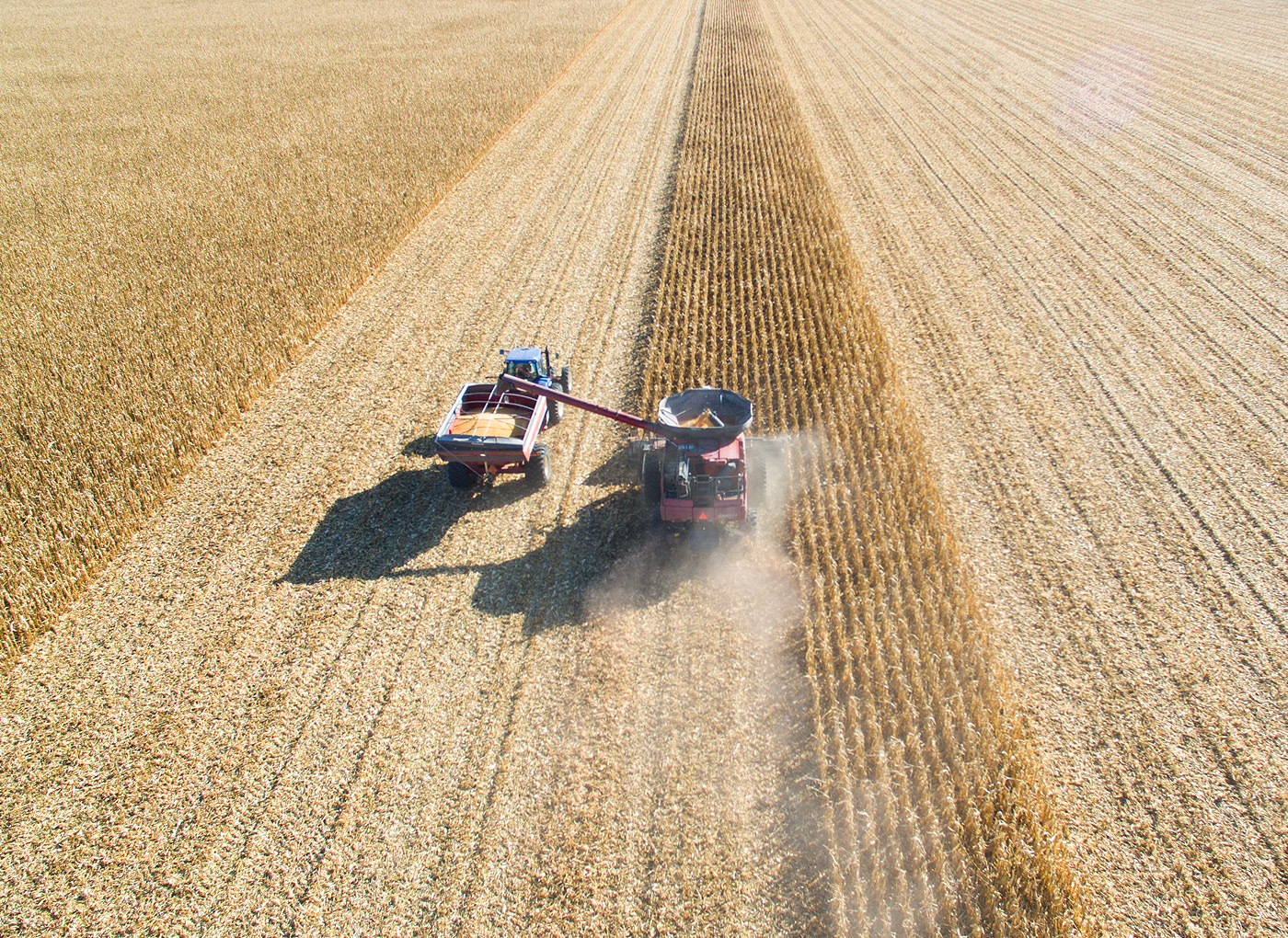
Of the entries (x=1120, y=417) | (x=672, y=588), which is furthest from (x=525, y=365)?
(x=1120, y=417)

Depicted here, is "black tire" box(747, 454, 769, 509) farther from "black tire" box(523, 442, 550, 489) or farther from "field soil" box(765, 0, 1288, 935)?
"black tire" box(523, 442, 550, 489)

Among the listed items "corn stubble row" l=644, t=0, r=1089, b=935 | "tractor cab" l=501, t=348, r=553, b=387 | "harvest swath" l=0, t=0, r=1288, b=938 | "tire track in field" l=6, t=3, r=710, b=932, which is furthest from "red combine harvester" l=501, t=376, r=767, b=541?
"tractor cab" l=501, t=348, r=553, b=387

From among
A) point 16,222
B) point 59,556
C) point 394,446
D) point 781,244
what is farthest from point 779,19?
point 59,556

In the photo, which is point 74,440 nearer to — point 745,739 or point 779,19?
point 745,739

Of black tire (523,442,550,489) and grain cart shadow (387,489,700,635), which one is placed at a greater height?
black tire (523,442,550,489)

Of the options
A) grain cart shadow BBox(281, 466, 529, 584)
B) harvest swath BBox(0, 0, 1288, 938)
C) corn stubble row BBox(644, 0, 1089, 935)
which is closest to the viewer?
corn stubble row BBox(644, 0, 1089, 935)

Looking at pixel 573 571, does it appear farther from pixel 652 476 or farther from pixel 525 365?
pixel 525 365

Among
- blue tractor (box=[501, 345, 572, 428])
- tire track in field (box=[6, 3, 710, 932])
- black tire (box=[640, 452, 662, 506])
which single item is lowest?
tire track in field (box=[6, 3, 710, 932])

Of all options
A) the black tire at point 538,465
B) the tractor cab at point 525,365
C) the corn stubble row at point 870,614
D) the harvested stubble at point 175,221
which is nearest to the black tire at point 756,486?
the corn stubble row at point 870,614
